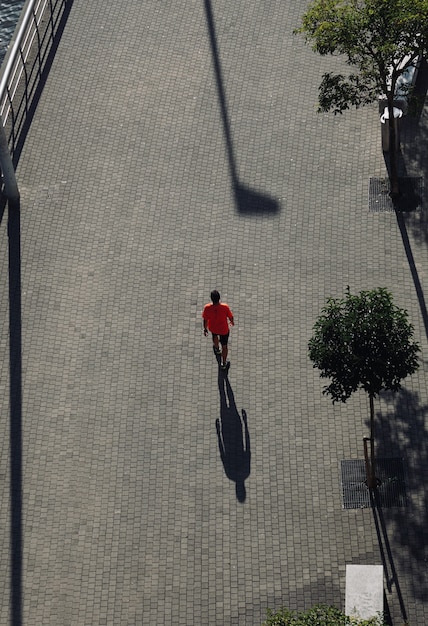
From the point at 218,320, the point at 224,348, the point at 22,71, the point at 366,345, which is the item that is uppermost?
the point at 22,71

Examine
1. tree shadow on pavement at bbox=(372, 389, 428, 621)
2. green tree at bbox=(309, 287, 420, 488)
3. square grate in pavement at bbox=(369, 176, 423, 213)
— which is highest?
square grate in pavement at bbox=(369, 176, 423, 213)

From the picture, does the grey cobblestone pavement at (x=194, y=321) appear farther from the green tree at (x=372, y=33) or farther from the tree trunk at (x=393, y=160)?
the green tree at (x=372, y=33)

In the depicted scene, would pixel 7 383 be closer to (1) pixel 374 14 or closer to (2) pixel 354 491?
(2) pixel 354 491

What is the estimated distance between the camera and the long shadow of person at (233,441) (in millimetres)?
16594

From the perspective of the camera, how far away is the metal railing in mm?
20297

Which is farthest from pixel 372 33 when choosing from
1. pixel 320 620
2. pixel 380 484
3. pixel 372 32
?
pixel 320 620

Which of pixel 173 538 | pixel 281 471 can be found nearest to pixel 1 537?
pixel 173 538

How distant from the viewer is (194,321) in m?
18.4

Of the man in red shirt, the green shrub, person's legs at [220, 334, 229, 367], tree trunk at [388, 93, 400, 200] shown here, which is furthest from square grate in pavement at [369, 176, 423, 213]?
the green shrub

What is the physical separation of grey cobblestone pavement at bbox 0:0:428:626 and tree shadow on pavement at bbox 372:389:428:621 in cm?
3

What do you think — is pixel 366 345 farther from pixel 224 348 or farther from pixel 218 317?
pixel 224 348

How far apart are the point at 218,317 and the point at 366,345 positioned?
2.98 m

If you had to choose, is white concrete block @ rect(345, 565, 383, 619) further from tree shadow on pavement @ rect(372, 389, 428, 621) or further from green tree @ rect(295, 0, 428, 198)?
green tree @ rect(295, 0, 428, 198)

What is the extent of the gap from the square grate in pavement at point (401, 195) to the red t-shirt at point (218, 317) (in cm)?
370
